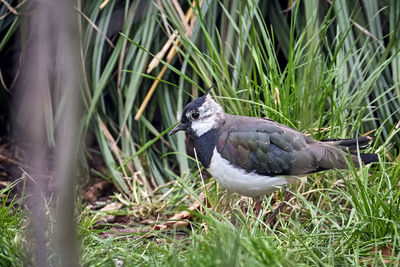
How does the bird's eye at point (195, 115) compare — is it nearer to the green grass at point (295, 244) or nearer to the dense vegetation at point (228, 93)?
the dense vegetation at point (228, 93)

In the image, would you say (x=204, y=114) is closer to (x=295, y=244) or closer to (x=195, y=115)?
(x=195, y=115)

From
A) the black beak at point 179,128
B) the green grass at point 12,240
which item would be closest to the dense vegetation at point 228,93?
the green grass at point 12,240

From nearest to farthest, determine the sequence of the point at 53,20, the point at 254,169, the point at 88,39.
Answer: the point at 53,20 < the point at 254,169 < the point at 88,39

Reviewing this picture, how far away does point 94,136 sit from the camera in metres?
4.52

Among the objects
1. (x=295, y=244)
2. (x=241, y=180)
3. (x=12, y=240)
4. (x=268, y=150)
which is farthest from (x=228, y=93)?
(x=12, y=240)

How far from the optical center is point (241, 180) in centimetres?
314

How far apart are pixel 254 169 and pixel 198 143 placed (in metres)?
0.42

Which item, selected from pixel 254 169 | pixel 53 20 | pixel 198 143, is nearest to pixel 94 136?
pixel 198 143

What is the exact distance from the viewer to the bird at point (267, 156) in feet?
10.4

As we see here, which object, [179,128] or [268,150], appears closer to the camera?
[268,150]

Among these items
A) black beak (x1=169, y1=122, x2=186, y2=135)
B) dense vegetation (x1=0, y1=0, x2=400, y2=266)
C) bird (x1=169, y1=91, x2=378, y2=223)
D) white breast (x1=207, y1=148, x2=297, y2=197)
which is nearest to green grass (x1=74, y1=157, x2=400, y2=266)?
dense vegetation (x1=0, y1=0, x2=400, y2=266)

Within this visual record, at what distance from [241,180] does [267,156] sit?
8.8 inches

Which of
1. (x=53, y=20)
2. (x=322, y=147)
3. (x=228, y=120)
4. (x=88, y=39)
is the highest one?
(x=53, y=20)

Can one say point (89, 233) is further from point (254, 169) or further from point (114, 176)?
point (114, 176)
